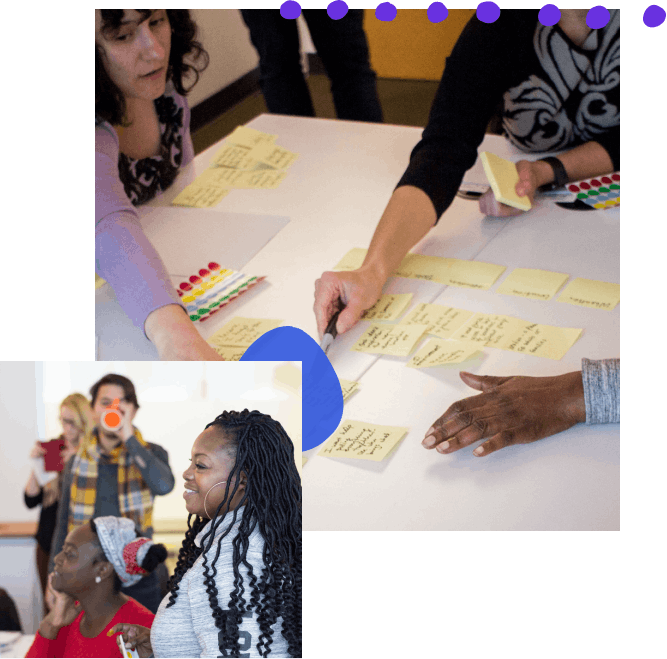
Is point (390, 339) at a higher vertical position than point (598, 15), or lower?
lower

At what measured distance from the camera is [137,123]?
4.26 ft

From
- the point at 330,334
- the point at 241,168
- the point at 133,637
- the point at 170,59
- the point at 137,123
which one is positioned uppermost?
the point at 170,59

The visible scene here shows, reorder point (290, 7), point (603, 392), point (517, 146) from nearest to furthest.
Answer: point (290, 7), point (603, 392), point (517, 146)

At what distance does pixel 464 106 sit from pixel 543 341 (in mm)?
→ 523

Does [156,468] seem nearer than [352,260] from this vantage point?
Yes

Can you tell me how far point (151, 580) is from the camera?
73 cm

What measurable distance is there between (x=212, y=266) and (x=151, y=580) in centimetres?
67

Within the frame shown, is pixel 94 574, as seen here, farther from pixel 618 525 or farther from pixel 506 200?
pixel 506 200

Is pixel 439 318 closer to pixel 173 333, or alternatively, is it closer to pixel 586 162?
pixel 173 333

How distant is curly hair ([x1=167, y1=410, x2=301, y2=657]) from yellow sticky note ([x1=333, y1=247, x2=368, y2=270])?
62 cm

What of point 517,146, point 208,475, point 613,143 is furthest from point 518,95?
point 208,475

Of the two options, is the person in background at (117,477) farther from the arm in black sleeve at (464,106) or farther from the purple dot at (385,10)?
the arm in black sleeve at (464,106)

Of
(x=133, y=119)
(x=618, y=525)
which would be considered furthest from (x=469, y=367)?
(x=133, y=119)

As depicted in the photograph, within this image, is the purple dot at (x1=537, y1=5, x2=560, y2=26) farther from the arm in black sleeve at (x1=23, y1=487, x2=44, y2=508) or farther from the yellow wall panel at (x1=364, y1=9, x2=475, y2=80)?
the arm in black sleeve at (x1=23, y1=487, x2=44, y2=508)
